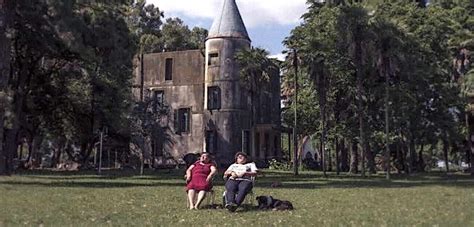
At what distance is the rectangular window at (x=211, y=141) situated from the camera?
56.2 metres

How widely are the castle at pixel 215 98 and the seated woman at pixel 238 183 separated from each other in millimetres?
38166

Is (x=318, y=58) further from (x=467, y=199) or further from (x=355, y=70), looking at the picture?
(x=467, y=199)

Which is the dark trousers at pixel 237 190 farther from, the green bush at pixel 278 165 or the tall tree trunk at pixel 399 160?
the green bush at pixel 278 165

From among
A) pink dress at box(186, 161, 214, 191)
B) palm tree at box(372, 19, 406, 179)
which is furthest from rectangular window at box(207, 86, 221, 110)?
pink dress at box(186, 161, 214, 191)

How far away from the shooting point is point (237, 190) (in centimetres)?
1384

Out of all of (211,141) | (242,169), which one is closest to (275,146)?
(211,141)

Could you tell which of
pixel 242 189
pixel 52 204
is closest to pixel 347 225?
pixel 242 189

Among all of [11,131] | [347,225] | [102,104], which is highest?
[102,104]

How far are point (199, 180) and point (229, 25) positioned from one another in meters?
42.2

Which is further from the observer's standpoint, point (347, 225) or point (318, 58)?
point (318, 58)

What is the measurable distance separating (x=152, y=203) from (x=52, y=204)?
234 centimetres

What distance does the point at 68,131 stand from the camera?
47781 millimetres

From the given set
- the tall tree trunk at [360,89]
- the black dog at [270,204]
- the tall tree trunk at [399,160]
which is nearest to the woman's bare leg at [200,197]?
Answer: the black dog at [270,204]

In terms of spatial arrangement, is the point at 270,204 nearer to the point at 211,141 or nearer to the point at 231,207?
the point at 231,207
